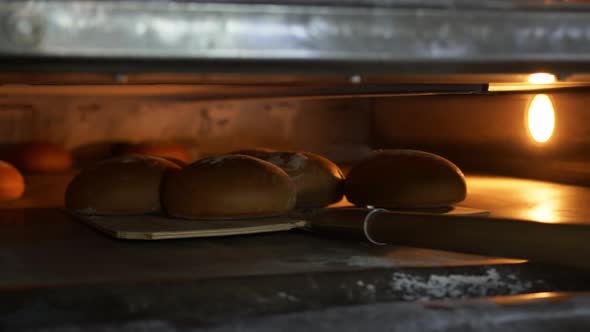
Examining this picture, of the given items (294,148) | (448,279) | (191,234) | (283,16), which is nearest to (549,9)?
(283,16)

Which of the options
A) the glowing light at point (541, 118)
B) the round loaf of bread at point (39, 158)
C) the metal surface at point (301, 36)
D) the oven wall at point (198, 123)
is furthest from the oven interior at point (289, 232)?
the oven wall at point (198, 123)

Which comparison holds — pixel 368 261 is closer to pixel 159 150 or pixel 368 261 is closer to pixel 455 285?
pixel 455 285

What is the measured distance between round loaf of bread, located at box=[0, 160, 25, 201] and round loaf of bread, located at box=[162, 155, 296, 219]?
1.98 feet

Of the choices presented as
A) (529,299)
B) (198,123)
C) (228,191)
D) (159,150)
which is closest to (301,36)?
(529,299)

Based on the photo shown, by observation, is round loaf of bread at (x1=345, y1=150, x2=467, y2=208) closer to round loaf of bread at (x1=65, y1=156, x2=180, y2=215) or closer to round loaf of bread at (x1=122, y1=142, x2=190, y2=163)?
round loaf of bread at (x1=65, y1=156, x2=180, y2=215)

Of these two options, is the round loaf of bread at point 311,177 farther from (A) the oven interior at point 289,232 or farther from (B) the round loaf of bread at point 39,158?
(B) the round loaf of bread at point 39,158

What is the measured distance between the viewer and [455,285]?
114 centimetres

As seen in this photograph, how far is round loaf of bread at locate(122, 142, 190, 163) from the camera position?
2693 mm

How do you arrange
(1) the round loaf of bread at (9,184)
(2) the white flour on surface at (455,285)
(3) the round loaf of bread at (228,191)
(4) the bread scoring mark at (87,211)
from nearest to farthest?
(2) the white flour on surface at (455,285)
(3) the round loaf of bread at (228,191)
(4) the bread scoring mark at (87,211)
(1) the round loaf of bread at (9,184)

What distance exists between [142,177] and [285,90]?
40 cm

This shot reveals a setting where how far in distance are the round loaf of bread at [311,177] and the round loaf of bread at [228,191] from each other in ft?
0.36

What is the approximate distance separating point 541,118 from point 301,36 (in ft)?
6.10

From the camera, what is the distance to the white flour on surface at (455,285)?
1.11 metres

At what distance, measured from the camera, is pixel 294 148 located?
10.6ft
